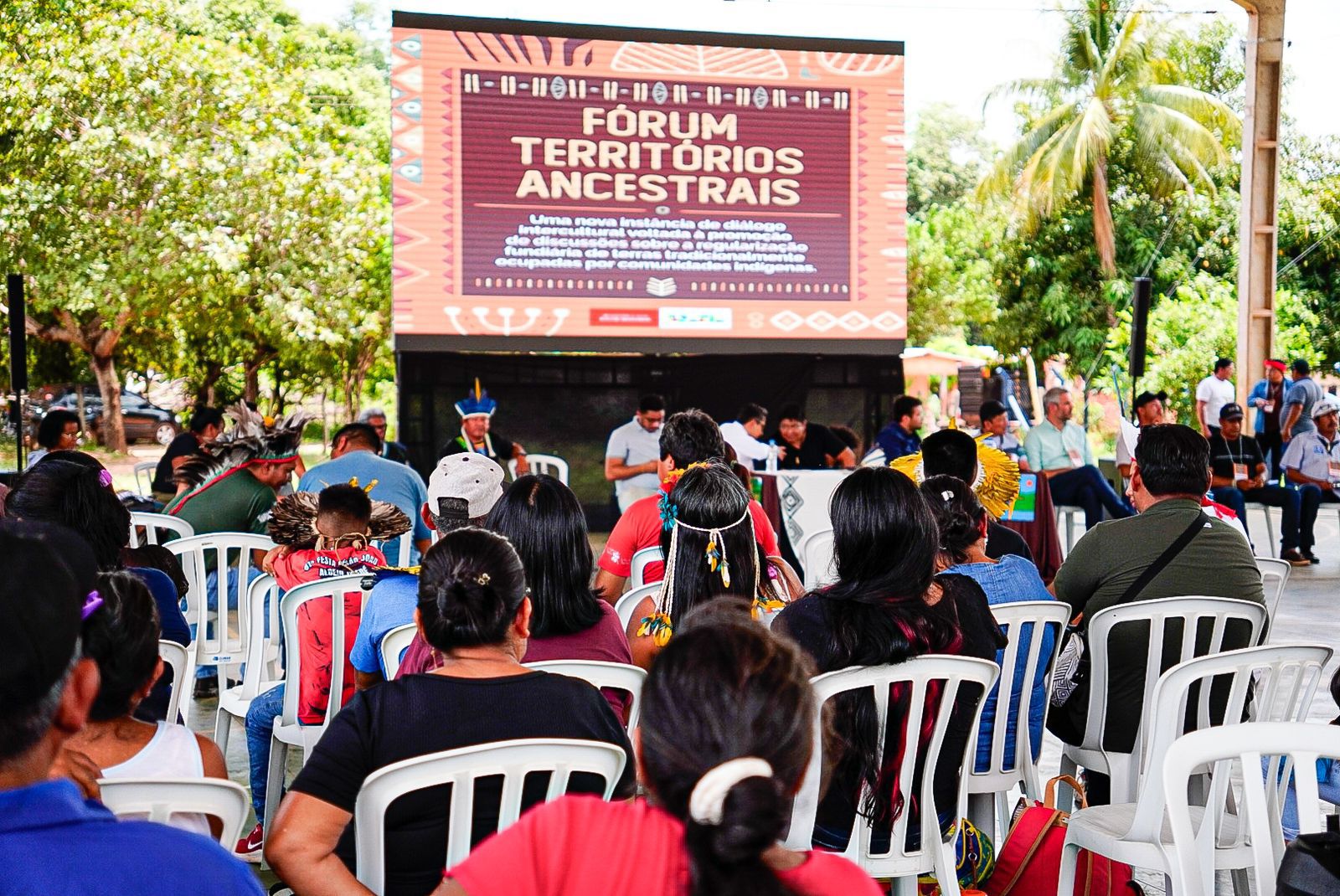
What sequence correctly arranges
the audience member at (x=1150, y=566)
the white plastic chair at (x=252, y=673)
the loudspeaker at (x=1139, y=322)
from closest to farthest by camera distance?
the audience member at (x=1150, y=566) < the white plastic chair at (x=252, y=673) < the loudspeaker at (x=1139, y=322)

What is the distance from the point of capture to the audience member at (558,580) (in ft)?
8.43

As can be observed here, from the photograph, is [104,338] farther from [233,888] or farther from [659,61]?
[233,888]

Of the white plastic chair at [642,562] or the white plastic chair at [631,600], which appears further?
the white plastic chair at [642,562]

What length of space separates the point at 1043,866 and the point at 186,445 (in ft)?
19.0

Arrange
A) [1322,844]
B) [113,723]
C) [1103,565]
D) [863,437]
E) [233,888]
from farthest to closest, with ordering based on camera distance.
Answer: [863,437]
[1103,565]
[113,723]
[1322,844]
[233,888]

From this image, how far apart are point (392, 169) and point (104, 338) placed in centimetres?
1015

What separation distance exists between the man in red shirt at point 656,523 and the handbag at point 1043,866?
1163 mm

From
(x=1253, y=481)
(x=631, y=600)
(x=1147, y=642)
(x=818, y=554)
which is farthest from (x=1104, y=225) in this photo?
(x=631, y=600)

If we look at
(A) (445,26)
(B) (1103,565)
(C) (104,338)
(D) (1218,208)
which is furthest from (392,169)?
(D) (1218,208)

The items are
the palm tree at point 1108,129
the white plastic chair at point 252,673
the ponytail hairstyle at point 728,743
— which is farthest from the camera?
the palm tree at point 1108,129

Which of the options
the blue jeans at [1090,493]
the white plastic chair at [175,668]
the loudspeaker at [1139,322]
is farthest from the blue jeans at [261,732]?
the loudspeaker at [1139,322]

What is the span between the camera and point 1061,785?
302cm

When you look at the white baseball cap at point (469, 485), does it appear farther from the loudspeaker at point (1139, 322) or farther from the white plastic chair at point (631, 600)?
the loudspeaker at point (1139, 322)

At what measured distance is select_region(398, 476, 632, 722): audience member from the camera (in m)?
2.57
